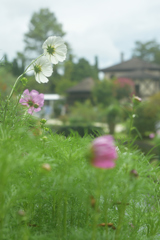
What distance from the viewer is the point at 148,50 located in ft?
178

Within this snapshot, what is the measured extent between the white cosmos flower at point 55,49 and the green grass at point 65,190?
0.36 m

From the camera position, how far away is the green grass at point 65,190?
81 centimetres

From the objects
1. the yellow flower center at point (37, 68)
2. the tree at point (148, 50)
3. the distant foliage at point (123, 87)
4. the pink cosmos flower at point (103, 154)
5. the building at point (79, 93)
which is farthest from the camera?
the tree at point (148, 50)

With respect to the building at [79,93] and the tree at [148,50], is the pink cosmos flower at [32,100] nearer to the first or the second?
the building at [79,93]

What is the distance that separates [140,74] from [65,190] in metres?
33.1

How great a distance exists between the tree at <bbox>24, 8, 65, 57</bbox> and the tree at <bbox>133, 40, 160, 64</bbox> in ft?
67.6

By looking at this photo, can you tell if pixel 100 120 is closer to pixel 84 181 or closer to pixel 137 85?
pixel 137 85

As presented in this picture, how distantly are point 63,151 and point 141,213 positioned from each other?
399mm

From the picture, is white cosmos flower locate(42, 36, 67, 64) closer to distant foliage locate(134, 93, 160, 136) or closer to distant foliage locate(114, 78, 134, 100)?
distant foliage locate(134, 93, 160, 136)

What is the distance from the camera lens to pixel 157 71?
36594 mm

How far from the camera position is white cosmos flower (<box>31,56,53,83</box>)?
1.39 meters

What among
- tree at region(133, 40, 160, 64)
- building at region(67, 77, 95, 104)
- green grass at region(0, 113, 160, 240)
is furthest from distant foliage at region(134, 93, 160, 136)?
tree at region(133, 40, 160, 64)

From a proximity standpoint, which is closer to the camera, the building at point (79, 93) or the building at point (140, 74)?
the building at point (140, 74)

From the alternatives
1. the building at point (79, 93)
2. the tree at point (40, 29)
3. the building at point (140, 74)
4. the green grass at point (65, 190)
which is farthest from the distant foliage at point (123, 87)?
the green grass at point (65, 190)
